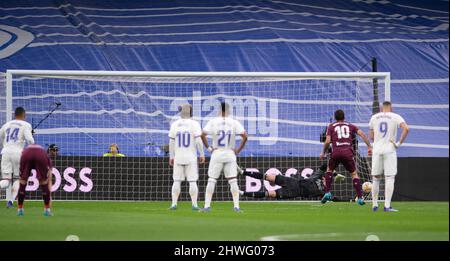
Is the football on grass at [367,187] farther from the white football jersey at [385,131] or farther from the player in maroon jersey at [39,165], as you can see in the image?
the player in maroon jersey at [39,165]

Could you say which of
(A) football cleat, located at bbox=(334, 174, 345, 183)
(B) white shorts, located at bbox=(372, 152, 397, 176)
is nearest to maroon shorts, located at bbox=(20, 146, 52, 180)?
(B) white shorts, located at bbox=(372, 152, 397, 176)

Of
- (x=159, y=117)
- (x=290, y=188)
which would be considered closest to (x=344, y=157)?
(x=290, y=188)

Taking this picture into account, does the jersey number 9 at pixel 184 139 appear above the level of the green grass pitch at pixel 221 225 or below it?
above

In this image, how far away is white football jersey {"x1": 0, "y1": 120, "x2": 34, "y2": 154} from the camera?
17.7 meters

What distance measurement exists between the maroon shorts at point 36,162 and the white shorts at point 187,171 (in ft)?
9.95

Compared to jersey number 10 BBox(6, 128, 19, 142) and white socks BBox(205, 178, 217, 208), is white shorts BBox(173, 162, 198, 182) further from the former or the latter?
jersey number 10 BBox(6, 128, 19, 142)

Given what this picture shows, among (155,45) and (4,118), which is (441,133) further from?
(4,118)

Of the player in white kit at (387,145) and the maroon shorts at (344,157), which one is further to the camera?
the maroon shorts at (344,157)

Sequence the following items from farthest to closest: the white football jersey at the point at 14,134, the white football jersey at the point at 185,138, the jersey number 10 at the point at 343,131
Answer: the jersey number 10 at the point at 343,131
the white football jersey at the point at 14,134
the white football jersey at the point at 185,138

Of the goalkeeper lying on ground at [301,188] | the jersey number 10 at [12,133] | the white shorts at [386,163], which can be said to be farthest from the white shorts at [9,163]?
the white shorts at [386,163]

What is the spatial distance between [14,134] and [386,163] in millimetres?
6812

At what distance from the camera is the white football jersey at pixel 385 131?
17188mm
